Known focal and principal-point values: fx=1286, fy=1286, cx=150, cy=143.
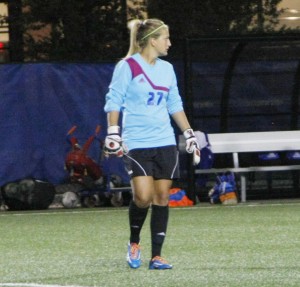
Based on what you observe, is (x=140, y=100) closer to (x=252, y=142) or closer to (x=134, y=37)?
(x=134, y=37)

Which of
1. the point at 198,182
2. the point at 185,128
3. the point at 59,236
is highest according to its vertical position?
the point at 185,128

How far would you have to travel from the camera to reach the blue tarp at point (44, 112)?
1866 cm

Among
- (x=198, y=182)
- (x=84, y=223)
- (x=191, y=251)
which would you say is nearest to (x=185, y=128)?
(x=191, y=251)

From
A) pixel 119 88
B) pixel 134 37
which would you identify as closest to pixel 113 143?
pixel 119 88

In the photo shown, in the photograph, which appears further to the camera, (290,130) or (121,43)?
(121,43)

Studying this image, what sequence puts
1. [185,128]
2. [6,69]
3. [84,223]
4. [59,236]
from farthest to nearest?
1. [6,69]
2. [84,223]
3. [59,236]
4. [185,128]

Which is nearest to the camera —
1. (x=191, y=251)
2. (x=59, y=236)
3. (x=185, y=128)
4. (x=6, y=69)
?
(x=185, y=128)

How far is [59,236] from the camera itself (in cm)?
1299

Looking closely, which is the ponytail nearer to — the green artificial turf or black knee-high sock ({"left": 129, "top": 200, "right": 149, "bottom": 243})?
black knee-high sock ({"left": 129, "top": 200, "right": 149, "bottom": 243})

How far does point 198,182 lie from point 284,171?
1.32 m

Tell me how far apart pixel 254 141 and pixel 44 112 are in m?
3.09

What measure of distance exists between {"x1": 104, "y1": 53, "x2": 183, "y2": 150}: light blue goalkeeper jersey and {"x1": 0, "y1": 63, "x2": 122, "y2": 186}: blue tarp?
9346 mm

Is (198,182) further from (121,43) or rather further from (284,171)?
(121,43)

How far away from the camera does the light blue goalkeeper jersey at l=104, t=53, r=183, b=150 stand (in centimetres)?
937
